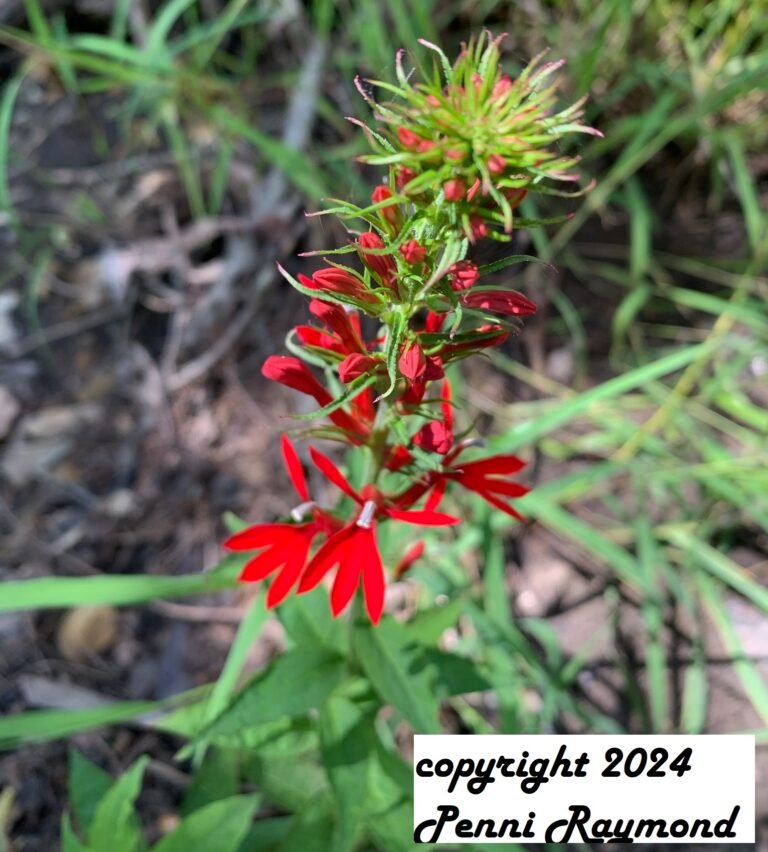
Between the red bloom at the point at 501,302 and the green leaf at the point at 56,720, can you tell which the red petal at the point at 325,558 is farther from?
the green leaf at the point at 56,720

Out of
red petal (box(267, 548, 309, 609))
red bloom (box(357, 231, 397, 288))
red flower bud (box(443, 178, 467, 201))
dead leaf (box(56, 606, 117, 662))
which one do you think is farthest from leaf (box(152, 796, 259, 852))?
red flower bud (box(443, 178, 467, 201))

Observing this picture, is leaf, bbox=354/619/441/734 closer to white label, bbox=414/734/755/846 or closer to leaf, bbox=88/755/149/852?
white label, bbox=414/734/755/846

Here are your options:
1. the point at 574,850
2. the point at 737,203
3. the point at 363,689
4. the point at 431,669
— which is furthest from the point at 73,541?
the point at 737,203

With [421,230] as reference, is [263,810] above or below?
below

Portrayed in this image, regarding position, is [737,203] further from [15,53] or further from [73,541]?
[15,53]

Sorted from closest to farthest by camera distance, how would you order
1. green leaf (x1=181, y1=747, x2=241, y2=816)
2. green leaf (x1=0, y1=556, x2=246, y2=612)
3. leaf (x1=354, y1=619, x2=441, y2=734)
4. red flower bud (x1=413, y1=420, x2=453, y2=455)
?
1. red flower bud (x1=413, y1=420, x2=453, y2=455)
2. leaf (x1=354, y1=619, x2=441, y2=734)
3. green leaf (x1=0, y1=556, x2=246, y2=612)
4. green leaf (x1=181, y1=747, x2=241, y2=816)

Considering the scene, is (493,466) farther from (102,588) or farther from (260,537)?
(102,588)
